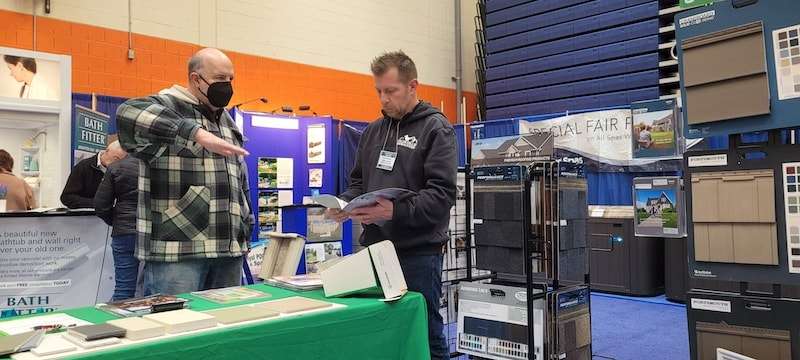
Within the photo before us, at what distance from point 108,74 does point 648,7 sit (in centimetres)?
659

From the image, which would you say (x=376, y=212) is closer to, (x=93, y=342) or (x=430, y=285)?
(x=430, y=285)

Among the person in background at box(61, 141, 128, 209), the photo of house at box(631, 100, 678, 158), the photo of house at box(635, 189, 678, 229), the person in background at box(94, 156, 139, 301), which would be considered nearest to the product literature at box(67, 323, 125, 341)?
the person in background at box(94, 156, 139, 301)

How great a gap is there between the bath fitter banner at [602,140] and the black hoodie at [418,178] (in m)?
4.36

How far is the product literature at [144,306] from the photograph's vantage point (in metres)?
1.57

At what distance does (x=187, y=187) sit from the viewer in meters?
2.08

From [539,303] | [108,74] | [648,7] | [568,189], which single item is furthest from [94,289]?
[648,7]

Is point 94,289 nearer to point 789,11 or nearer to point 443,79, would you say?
point 789,11

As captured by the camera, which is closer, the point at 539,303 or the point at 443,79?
the point at 539,303

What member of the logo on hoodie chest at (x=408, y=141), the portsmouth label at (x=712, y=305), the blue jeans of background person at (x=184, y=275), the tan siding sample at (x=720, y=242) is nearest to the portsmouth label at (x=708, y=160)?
the tan siding sample at (x=720, y=242)

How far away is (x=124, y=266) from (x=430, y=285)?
2.25 meters

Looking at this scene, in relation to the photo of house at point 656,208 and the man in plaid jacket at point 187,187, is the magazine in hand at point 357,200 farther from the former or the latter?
the photo of house at point 656,208

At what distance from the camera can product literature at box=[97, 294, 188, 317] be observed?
5.16ft

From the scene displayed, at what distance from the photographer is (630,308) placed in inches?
217

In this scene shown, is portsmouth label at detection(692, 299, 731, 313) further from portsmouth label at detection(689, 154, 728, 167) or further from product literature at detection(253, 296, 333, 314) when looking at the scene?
product literature at detection(253, 296, 333, 314)
